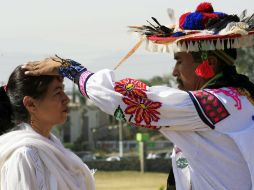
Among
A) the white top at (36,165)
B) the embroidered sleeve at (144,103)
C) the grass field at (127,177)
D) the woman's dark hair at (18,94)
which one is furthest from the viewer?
the grass field at (127,177)

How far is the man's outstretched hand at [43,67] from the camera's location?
3.93m

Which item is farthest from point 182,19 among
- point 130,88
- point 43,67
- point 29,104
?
point 29,104

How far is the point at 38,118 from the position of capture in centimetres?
424

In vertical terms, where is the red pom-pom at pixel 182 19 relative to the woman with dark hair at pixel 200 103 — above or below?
above

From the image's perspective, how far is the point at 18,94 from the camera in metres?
4.25

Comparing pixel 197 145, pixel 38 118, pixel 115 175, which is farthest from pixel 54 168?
pixel 115 175

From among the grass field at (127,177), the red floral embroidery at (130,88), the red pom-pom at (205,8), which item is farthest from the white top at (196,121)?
the grass field at (127,177)

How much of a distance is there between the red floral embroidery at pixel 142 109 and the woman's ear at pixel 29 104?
80cm

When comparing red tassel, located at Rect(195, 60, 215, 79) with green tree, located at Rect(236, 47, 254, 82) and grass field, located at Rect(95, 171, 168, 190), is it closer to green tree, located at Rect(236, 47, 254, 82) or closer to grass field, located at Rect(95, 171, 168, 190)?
grass field, located at Rect(95, 171, 168, 190)

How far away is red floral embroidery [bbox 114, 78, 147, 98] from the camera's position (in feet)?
11.9

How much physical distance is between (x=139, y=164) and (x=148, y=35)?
151 ft

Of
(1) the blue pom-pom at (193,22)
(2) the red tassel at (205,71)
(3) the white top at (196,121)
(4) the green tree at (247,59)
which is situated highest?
(1) the blue pom-pom at (193,22)

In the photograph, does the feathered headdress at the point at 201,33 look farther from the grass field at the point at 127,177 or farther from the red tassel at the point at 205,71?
the grass field at the point at 127,177

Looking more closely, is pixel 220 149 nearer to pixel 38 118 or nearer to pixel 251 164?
pixel 251 164
